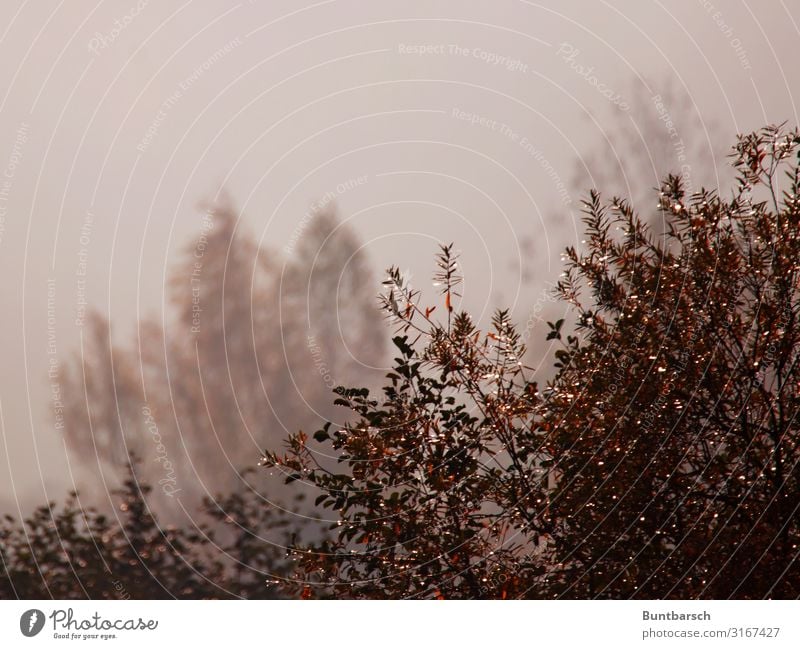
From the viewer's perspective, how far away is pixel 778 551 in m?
1.98

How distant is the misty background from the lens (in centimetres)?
216

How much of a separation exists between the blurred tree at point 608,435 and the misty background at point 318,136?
98mm

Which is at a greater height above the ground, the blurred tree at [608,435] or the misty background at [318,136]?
the misty background at [318,136]

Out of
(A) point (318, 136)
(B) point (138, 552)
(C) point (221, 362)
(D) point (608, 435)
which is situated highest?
(A) point (318, 136)

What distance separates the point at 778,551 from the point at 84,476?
5.14 ft

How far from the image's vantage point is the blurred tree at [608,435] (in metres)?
2.00

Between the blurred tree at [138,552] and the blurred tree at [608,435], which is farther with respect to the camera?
the blurred tree at [138,552]

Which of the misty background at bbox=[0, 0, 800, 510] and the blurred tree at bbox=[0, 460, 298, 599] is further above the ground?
the misty background at bbox=[0, 0, 800, 510]

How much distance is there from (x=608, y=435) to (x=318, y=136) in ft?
3.18

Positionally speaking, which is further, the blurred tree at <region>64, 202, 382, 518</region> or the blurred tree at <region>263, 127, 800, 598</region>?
the blurred tree at <region>64, 202, 382, 518</region>

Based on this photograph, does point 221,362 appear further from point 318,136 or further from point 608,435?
point 608,435

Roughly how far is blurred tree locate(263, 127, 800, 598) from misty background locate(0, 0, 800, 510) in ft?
0.32

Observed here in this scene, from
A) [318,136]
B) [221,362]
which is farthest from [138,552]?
[318,136]

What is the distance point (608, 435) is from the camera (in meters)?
2.03
